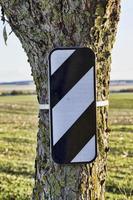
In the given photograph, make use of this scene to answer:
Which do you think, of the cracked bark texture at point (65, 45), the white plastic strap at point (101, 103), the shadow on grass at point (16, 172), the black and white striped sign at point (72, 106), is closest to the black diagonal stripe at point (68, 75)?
the black and white striped sign at point (72, 106)

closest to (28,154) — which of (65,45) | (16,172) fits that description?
(16,172)

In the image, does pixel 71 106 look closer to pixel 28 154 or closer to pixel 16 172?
pixel 16 172

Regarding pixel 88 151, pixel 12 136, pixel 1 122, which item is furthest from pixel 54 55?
Answer: pixel 1 122

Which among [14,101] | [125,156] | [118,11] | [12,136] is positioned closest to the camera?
[118,11]

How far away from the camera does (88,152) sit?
4.00 metres

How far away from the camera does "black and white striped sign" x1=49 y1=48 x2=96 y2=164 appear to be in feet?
12.9

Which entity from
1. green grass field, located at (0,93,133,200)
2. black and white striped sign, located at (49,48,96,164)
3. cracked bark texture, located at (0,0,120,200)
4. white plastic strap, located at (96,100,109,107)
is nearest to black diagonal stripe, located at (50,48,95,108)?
black and white striped sign, located at (49,48,96,164)

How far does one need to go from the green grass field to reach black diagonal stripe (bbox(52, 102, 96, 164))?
1.51 metres

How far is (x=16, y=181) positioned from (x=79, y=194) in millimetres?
6325

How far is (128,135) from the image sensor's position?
57.0 feet

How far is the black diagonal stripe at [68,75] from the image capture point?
3953 millimetres

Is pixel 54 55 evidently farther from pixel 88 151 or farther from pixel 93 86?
pixel 88 151

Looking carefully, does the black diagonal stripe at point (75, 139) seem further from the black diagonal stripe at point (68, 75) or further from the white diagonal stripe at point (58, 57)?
the white diagonal stripe at point (58, 57)

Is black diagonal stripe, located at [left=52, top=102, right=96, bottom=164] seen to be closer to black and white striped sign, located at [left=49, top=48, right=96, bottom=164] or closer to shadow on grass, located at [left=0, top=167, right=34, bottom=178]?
black and white striped sign, located at [left=49, top=48, right=96, bottom=164]
